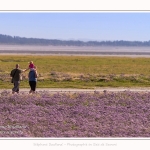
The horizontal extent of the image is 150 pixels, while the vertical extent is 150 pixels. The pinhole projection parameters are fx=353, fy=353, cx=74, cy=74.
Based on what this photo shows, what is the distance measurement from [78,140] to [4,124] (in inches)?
140

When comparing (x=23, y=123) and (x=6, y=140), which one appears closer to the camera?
(x=6, y=140)

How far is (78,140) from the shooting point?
37.3 ft

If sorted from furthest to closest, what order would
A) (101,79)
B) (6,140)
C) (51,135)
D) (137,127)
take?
(101,79)
(137,127)
(51,135)
(6,140)

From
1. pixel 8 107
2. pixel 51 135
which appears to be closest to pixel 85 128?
pixel 51 135

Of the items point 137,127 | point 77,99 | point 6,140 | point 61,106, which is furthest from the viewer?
point 77,99

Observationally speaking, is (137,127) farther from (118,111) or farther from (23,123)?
(23,123)

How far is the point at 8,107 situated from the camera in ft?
52.3

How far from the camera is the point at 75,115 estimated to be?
49.0 ft

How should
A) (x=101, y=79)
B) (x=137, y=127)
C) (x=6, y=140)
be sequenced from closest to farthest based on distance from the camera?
(x=6, y=140), (x=137, y=127), (x=101, y=79)

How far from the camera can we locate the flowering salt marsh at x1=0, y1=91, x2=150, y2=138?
12.8 metres

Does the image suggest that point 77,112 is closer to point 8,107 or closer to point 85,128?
point 85,128

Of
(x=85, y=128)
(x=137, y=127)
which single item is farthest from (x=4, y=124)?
(x=137, y=127)

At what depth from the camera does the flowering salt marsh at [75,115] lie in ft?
41.8

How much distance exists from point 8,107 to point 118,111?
4.96 m
